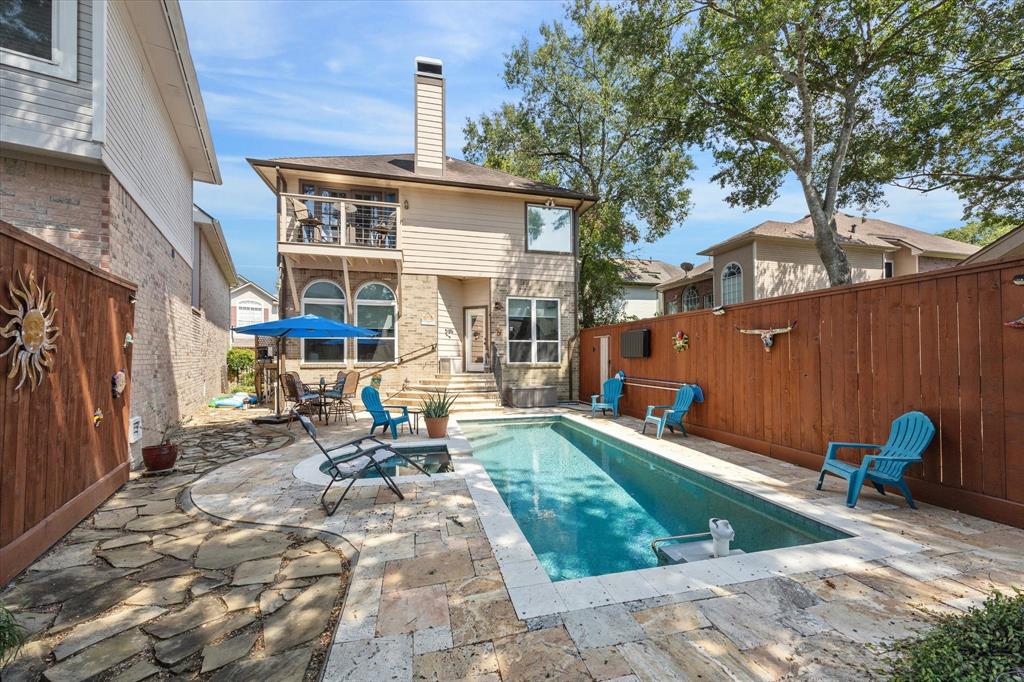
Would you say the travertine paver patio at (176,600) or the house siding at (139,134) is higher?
the house siding at (139,134)

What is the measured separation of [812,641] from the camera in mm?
2184

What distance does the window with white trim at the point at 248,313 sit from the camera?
33.1 meters

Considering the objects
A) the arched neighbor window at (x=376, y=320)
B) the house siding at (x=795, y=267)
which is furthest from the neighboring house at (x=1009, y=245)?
the arched neighbor window at (x=376, y=320)

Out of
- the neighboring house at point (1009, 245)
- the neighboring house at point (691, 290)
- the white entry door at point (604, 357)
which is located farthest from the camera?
the neighboring house at point (691, 290)

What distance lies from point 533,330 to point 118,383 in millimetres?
9922

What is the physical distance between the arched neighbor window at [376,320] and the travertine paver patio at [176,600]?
314 inches

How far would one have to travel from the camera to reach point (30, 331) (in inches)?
120

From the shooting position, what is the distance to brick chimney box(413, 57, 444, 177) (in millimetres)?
12297

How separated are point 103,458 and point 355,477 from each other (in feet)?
9.12

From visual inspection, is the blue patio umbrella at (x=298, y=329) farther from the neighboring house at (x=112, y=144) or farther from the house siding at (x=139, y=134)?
the house siding at (x=139, y=134)

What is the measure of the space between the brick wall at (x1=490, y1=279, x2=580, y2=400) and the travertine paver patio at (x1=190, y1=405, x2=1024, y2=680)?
9.04 meters

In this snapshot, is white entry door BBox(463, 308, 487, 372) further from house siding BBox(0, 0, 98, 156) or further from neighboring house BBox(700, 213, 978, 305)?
neighboring house BBox(700, 213, 978, 305)

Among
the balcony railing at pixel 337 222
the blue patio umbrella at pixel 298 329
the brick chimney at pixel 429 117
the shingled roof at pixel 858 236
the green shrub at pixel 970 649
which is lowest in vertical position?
the green shrub at pixel 970 649

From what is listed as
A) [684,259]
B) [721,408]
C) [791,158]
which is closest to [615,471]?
[721,408]
